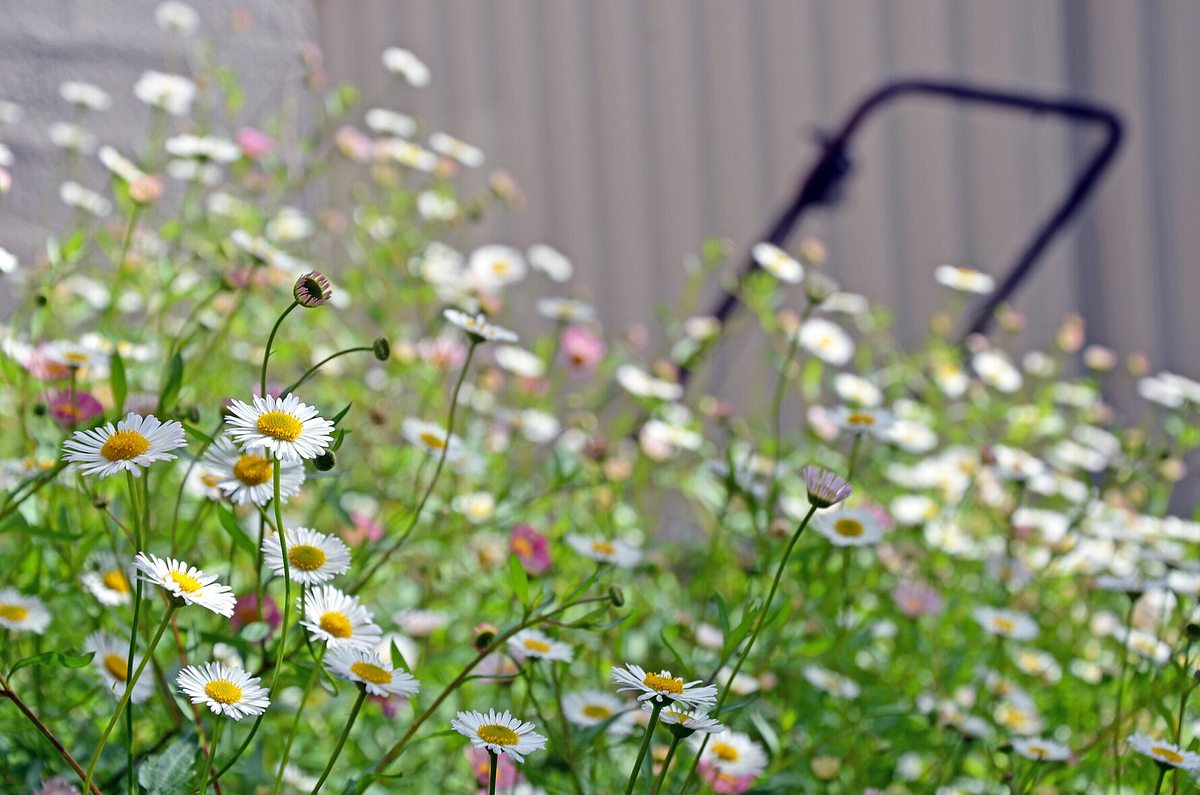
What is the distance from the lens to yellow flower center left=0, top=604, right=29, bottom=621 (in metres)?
0.62

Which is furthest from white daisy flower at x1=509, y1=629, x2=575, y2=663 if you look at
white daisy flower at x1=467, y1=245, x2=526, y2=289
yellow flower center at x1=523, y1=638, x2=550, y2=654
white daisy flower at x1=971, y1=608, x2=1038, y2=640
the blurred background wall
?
the blurred background wall

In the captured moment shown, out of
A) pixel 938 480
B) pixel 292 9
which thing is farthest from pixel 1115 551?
pixel 292 9

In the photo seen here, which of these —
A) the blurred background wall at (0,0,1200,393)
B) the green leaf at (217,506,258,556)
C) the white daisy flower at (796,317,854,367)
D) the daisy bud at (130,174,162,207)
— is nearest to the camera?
the green leaf at (217,506,258,556)

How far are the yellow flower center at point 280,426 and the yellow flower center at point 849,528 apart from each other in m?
0.35

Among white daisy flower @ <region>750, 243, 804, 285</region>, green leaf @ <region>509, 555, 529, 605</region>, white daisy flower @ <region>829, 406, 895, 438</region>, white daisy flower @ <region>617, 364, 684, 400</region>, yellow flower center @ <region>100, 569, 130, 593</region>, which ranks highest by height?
green leaf @ <region>509, 555, 529, 605</region>

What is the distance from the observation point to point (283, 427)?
457mm

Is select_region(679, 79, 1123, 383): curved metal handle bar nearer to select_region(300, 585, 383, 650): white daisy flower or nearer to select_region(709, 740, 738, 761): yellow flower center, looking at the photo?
select_region(709, 740, 738, 761): yellow flower center

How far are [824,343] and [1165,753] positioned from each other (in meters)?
0.61

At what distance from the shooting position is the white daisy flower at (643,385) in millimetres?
1116

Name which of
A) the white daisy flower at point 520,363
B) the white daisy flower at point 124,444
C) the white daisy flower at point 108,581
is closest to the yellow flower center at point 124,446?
the white daisy flower at point 124,444

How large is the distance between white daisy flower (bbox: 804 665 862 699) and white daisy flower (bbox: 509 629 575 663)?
10.7 inches

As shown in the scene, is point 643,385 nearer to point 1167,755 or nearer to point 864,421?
point 864,421

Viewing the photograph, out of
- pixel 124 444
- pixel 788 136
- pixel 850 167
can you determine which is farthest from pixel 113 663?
pixel 788 136

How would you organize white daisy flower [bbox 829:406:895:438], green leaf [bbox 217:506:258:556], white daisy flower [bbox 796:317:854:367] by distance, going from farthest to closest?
white daisy flower [bbox 796:317:854:367]
white daisy flower [bbox 829:406:895:438]
green leaf [bbox 217:506:258:556]
